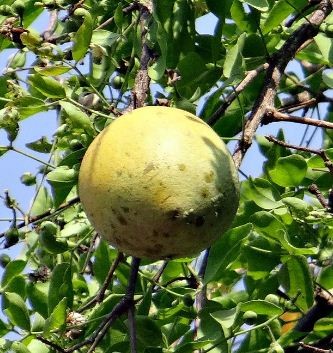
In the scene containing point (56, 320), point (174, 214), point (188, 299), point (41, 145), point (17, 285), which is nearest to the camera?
point (174, 214)

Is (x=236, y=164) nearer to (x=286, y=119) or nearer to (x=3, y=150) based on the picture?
(x=286, y=119)

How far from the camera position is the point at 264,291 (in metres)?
1.85

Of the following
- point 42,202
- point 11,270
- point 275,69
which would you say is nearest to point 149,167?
Answer: point 275,69

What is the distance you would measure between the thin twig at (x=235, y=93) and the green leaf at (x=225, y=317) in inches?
15.0

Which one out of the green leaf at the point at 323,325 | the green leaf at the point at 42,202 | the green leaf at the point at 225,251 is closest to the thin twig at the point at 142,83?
the green leaf at the point at 225,251

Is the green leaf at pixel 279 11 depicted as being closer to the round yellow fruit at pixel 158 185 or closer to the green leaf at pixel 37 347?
the round yellow fruit at pixel 158 185

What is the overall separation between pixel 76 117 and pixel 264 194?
38 cm

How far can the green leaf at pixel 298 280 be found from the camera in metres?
1.70

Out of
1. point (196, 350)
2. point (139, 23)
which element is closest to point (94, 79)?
point (139, 23)

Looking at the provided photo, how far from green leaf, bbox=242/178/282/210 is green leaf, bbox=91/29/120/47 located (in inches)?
15.0

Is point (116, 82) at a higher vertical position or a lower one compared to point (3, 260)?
higher

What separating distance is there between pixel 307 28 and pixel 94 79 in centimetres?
45

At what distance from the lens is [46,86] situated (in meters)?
1.63

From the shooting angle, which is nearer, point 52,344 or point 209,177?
point 209,177
